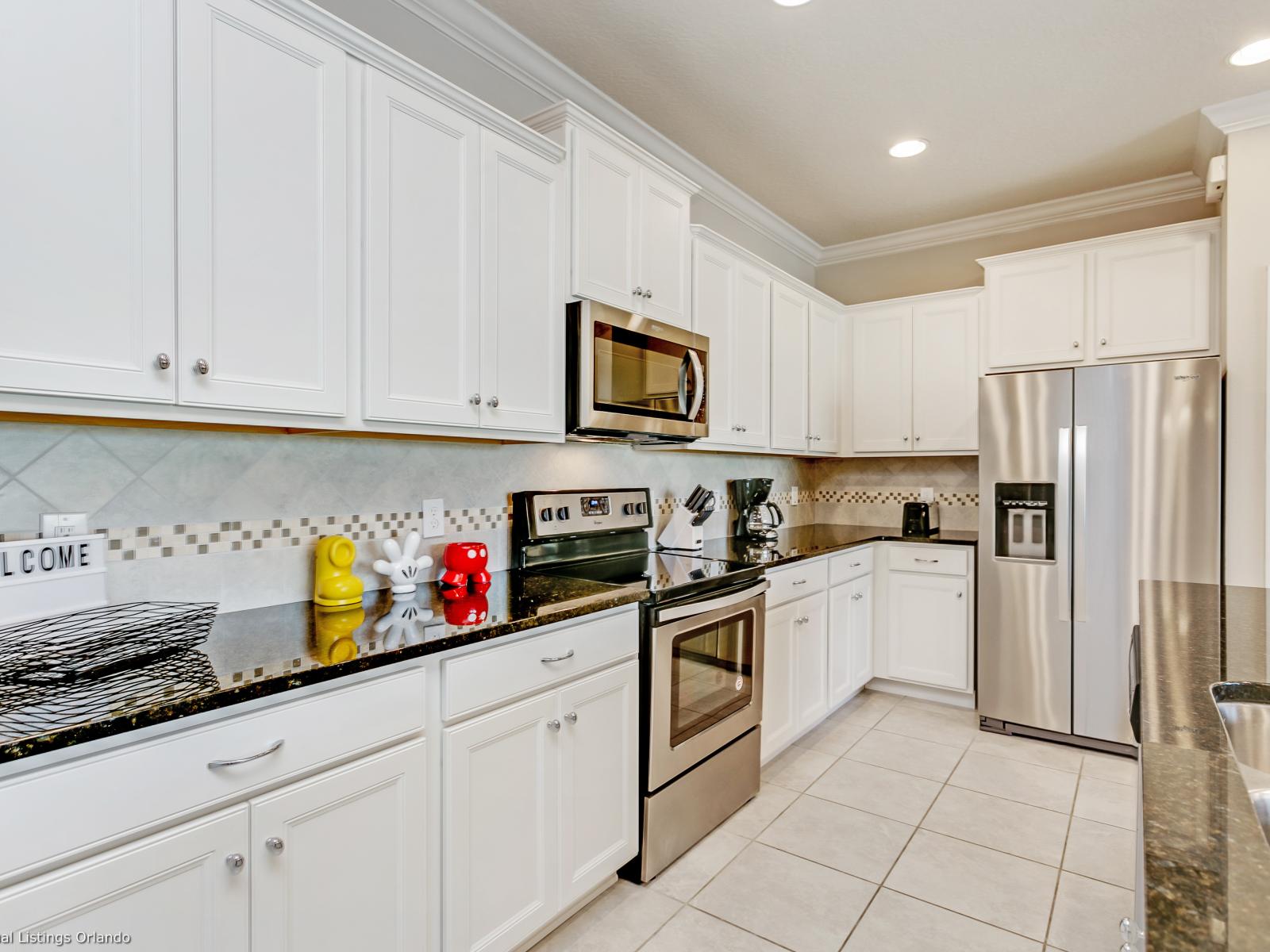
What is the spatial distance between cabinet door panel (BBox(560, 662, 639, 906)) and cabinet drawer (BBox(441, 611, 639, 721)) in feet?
0.20

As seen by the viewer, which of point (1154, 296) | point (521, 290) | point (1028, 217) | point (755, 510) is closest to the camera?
point (521, 290)

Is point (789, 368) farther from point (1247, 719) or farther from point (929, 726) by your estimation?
point (1247, 719)

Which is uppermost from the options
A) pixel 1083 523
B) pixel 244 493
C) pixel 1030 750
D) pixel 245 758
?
pixel 244 493

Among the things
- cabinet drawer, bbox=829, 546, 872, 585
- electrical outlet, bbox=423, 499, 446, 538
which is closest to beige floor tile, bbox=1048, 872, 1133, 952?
cabinet drawer, bbox=829, 546, 872, 585

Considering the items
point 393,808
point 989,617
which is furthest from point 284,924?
point 989,617

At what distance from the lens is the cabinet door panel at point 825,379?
3852 mm

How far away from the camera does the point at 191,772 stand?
1.06 meters

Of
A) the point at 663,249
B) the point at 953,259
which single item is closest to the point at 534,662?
the point at 663,249

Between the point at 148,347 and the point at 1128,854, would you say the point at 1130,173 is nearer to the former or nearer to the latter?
the point at 1128,854

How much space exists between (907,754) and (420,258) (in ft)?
→ 9.39

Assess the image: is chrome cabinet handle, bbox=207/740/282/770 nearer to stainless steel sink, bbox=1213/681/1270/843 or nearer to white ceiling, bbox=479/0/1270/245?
stainless steel sink, bbox=1213/681/1270/843

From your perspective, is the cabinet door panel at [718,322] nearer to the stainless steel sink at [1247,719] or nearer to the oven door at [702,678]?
the oven door at [702,678]

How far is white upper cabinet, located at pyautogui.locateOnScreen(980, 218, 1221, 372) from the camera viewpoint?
3080 mm

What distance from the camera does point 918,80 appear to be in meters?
2.57
